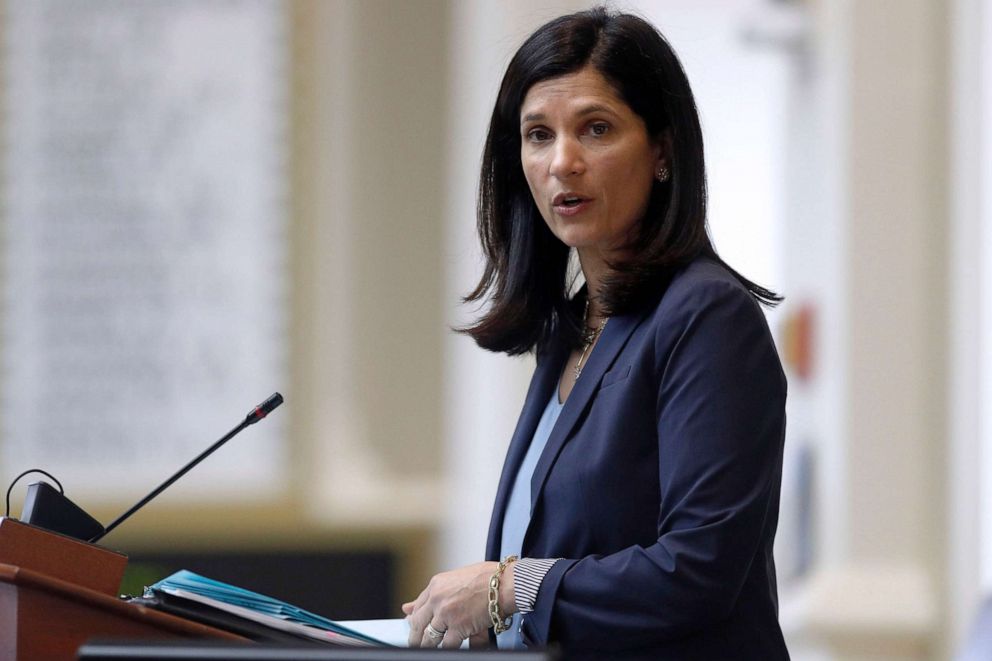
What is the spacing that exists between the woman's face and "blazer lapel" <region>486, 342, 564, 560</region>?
0.72 ft

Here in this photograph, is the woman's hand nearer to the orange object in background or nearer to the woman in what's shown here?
the woman

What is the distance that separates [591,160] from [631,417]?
286 mm

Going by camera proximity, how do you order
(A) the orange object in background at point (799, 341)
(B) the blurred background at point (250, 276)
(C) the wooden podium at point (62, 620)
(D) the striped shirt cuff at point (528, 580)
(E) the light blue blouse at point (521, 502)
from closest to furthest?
1. (C) the wooden podium at point (62, 620)
2. (D) the striped shirt cuff at point (528, 580)
3. (E) the light blue blouse at point (521, 502)
4. (A) the orange object in background at point (799, 341)
5. (B) the blurred background at point (250, 276)

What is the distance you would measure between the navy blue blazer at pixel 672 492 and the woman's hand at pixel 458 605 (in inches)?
1.7

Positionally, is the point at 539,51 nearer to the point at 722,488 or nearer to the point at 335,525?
the point at 722,488

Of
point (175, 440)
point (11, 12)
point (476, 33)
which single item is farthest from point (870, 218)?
point (11, 12)

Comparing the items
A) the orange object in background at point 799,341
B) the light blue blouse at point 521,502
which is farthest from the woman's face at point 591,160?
the orange object in background at point 799,341

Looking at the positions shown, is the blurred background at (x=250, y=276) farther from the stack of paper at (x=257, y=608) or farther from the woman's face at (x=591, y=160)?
the stack of paper at (x=257, y=608)

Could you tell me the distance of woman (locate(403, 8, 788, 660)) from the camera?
1.48 meters

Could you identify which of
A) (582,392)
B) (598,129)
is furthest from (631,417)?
(598,129)

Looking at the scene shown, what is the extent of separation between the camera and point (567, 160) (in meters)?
1.66

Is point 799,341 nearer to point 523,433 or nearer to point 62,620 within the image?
point 523,433

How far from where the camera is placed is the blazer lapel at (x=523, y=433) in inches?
69.2

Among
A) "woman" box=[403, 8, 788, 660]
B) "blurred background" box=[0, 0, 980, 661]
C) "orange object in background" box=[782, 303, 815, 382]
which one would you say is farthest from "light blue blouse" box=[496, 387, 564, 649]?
"blurred background" box=[0, 0, 980, 661]
